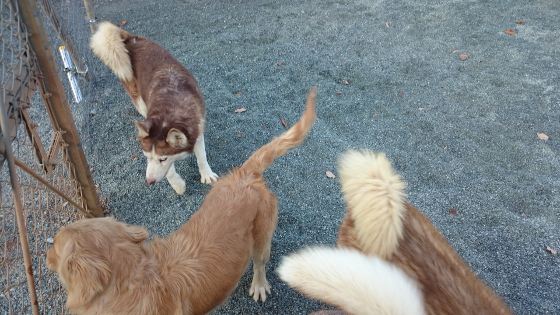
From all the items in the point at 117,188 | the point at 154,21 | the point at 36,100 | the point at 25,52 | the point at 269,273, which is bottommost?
the point at 269,273

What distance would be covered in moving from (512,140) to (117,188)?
4536 mm

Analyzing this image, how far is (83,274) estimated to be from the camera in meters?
1.58

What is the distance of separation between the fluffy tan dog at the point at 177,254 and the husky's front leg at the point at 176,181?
1216 millimetres

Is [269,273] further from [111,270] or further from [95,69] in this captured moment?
[95,69]

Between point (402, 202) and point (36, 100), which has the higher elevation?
point (402, 202)

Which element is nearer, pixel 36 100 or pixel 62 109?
pixel 62 109

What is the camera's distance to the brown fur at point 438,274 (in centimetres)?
158

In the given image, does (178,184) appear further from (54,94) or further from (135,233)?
(135,233)

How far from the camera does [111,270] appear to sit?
167cm

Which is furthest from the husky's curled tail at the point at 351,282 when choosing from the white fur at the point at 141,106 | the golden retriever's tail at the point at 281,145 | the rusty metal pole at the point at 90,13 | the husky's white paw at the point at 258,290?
the rusty metal pole at the point at 90,13

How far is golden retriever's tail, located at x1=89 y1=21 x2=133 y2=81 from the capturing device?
3791mm

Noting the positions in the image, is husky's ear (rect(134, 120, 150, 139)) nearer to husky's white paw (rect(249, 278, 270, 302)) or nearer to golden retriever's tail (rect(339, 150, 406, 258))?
husky's white paw (rect(249, 278, 270, 302))

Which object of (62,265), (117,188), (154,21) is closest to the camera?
(62,265)

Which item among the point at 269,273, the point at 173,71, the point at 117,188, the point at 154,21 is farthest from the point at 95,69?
the point at 269,273
